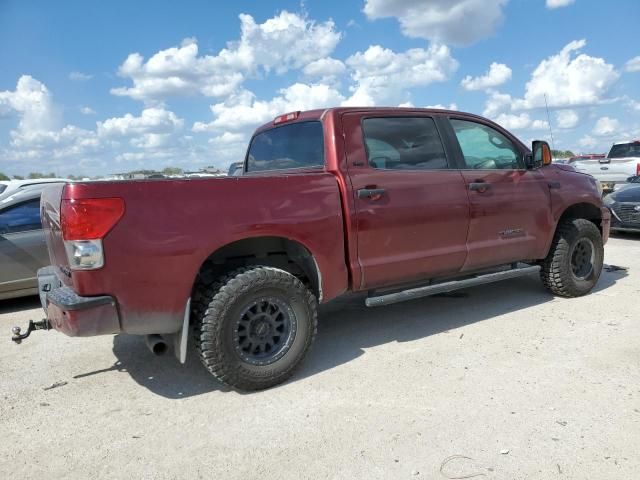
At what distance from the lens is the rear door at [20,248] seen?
566cm

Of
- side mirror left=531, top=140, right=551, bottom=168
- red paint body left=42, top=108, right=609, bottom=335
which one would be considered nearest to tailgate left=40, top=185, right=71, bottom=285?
red paint body left=42, top=108, right=609, bottom=335

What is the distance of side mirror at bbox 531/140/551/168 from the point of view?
16.3ft

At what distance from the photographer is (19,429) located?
3.10m

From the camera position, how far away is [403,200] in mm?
4031

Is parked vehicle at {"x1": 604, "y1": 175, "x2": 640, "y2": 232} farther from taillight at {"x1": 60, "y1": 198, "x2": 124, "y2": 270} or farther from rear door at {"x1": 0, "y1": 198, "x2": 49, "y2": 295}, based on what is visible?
rear door at {"x1": 0, "y1": 198, "x2": 49, "y2": 295}

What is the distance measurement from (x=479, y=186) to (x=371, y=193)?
4.06 ft

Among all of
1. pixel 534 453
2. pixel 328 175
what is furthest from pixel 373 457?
→ pixel 328 175

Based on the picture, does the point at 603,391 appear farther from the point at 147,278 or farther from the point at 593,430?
the point at 147,278

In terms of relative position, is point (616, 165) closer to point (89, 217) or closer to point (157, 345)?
point (157, 345)

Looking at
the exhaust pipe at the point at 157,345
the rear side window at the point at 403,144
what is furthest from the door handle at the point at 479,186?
the exhaust pipe at the point at 157,345

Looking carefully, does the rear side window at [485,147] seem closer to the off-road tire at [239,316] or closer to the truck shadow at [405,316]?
the truck shadow at [405,316]

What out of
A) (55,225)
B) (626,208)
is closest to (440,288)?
(55,225)

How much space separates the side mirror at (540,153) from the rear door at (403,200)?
42.5 inches

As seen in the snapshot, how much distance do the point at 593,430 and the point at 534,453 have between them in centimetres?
45
